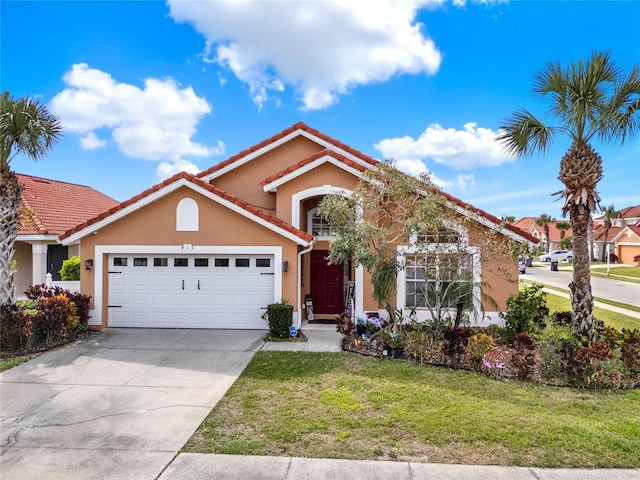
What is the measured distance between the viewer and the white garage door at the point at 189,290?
472 inches

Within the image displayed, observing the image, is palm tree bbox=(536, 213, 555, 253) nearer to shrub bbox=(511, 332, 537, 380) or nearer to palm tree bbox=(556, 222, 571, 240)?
palm tree bbox=(556, 222, 571, 240)

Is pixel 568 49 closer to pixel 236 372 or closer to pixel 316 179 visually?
pixel 316 179

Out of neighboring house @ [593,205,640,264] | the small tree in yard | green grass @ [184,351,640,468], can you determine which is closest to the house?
the small tree in yard

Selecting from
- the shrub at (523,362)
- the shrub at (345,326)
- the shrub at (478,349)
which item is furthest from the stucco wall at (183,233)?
the shrub at (523,362)

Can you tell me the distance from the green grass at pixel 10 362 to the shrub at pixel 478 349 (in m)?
10.4

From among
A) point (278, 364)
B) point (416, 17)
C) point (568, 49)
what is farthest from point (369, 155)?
point (278, 364)

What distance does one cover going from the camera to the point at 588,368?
759 centimetres

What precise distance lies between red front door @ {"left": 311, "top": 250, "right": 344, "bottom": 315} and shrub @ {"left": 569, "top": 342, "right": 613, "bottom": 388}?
7.42 m

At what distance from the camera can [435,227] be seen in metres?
9.44

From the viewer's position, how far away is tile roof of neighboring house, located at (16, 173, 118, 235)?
17.4 m

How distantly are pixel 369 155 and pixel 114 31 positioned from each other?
884 cm

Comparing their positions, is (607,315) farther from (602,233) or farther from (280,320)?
(602,233)

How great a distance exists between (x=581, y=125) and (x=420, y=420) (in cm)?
885

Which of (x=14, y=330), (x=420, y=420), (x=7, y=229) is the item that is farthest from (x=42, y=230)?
(x=420, y=420)
